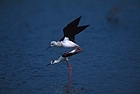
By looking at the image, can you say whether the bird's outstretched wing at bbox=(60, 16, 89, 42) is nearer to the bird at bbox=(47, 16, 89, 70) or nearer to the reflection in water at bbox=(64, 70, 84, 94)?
the bird at bbox=(47, 16, 89, 70)

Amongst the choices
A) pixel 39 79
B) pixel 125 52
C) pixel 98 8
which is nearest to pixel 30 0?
pixel 98 8

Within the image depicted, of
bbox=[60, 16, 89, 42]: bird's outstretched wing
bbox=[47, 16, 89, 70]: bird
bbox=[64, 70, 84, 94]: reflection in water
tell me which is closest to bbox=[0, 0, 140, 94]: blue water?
bbox=[64, 70, 84, 94]: reflection in water

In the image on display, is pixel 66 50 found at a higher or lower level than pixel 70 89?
higher

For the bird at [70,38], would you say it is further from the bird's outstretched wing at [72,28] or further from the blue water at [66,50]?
the blue water at [66,50]

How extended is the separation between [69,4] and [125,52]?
854cm

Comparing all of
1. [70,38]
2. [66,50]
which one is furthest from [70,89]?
[66,50]

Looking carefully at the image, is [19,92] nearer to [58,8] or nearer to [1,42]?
[1,42]

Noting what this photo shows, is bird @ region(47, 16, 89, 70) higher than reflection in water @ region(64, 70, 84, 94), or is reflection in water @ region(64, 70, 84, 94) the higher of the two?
bird @ region(47, 16, 89, 70)

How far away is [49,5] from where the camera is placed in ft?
72.4

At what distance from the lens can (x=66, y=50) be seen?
582 inches

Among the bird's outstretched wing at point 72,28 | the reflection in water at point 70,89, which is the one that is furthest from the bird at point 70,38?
the reflection in water at point 70,89

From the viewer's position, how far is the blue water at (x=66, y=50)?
10859 mm

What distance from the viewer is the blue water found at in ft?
35.6

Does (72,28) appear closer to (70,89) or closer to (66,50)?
(70,89)
